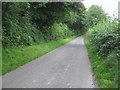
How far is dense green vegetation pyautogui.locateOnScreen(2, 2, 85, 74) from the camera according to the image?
Result: 1759 cm

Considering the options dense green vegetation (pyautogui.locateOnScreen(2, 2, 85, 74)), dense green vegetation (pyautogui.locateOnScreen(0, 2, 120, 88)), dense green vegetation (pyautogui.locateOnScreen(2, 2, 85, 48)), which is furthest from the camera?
dense green vegetation (pyautogui.locateOnScreen(2, 2, 85, 48))

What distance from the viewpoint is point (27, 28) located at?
84.1 ft

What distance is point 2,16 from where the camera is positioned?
19359 mm

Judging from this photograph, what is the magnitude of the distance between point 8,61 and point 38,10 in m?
16.6

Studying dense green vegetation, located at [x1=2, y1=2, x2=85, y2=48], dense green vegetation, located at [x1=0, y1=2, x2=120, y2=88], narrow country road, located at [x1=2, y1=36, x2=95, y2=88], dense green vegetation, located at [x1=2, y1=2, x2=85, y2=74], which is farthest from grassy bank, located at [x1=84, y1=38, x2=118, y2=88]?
dense green vegetation, located at [x1=2, y1=2, x2=85, y2=48]

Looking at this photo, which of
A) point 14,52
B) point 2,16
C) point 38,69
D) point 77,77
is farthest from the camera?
point 2,16

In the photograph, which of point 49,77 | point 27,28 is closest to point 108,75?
point 49,77

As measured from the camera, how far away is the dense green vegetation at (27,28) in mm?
17594

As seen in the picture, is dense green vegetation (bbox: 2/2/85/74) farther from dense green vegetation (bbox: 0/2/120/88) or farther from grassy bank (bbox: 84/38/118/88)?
grassy bank (bbox: 84/38/118/88)

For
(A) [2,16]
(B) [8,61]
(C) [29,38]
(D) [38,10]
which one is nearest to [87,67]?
(B) [8,61]

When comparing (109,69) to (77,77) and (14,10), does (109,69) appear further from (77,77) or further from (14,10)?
(14,10)

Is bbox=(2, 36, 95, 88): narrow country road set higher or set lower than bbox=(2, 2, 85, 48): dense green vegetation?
lower

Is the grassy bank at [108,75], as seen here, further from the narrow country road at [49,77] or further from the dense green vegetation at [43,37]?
the narrow country road at [49,77]

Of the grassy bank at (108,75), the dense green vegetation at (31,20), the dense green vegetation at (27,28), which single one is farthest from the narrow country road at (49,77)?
the dense green vegetation at (31,20)
